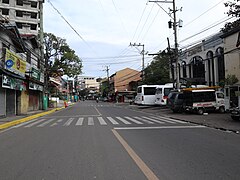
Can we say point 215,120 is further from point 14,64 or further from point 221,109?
point 14,64

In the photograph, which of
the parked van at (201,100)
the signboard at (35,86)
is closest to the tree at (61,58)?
the signboard at (35,86)

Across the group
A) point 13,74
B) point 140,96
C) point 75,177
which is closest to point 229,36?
point 140,96

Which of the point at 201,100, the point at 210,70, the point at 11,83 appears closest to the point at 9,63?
the point at 11,83

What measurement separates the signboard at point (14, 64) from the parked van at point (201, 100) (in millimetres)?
14828

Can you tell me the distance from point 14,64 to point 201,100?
16.2 m

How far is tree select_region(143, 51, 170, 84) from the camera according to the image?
50.7 meters

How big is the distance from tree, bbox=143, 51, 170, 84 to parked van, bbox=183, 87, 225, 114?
24753mm

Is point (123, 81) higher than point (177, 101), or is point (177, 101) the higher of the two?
point (123, 81)

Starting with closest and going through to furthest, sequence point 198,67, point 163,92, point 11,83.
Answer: point 11,83 < point 163,92 < point 198,67

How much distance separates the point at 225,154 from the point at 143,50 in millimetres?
44274

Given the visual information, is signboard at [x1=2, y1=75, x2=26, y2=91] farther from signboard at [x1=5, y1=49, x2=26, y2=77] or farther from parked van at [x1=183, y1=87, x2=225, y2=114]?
parked van at [x1=183, y1=87, x2=225, y2=114]

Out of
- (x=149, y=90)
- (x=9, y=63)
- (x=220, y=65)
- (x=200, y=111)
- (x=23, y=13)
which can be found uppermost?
(x=23, y=13)

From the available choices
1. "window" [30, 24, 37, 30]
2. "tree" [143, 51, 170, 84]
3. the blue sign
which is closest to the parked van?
the blue sign

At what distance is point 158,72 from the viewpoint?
168 ft
